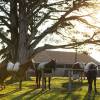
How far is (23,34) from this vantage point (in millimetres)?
34625

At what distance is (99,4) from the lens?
113 feet

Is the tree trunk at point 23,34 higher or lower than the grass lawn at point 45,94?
higher

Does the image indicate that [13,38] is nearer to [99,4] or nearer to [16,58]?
[16,58]

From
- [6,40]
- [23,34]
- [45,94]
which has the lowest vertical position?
[45,94]

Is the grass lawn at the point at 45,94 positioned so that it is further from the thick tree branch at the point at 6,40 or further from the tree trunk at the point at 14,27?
the tree trunk at the point at 14,27

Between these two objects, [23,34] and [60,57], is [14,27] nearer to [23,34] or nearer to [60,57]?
[23,34]

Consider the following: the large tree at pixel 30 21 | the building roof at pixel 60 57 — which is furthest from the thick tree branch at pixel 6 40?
the building roof at pixel 60 57

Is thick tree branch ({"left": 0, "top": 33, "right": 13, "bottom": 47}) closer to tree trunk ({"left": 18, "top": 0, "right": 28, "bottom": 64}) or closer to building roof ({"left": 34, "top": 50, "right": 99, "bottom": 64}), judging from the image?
tree trunk ({"left": 18, "top": 0, "right": 28, "bottom": 64})

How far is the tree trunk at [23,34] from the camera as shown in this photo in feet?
113

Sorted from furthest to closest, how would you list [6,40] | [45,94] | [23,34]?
1. [6,40]
2. [23,34]
3. [45,94]

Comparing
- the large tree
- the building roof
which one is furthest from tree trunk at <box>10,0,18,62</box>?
the building roof

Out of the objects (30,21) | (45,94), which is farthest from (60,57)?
(45,94)

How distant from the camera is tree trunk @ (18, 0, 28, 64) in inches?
1353

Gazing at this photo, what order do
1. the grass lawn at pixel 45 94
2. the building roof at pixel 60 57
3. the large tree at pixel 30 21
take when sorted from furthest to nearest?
1. the building roof at pixel 60 57
2. the large tree at pixel 30 21
3. the grass lawn at pixel 45 94
